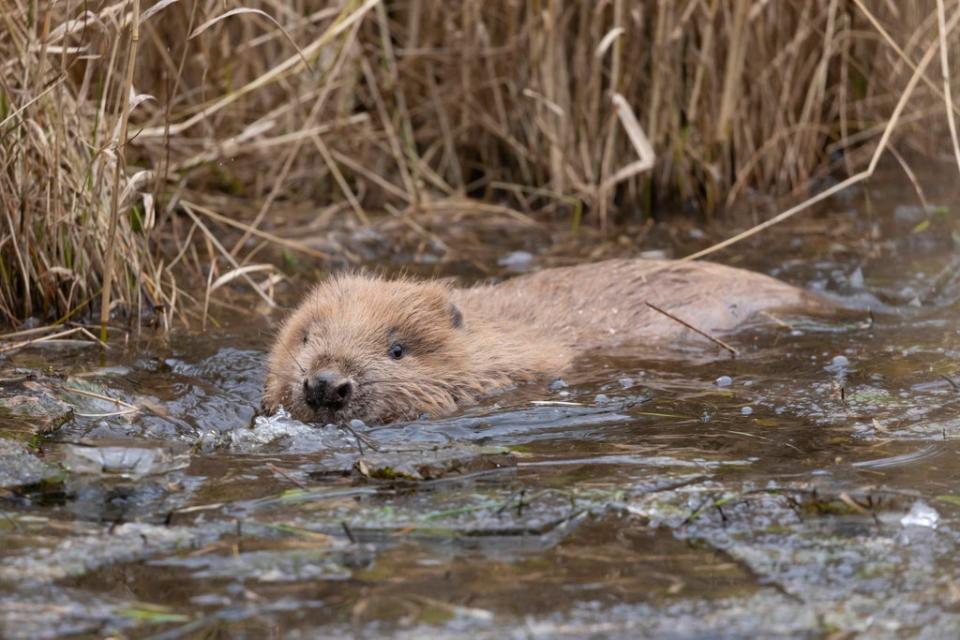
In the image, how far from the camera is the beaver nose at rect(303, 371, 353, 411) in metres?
4.41

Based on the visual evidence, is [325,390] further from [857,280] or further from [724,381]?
[857,280]

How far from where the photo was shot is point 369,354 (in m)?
4.78

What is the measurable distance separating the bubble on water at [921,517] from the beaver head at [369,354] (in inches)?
75.2

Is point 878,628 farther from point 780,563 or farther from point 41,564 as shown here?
point 41,564

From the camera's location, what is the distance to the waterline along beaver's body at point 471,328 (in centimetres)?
466

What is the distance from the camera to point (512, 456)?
3773mm

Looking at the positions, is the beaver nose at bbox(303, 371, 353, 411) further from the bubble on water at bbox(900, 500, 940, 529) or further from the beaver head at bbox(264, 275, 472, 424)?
the bubble on water at bbox(900, 500, 940, 529)

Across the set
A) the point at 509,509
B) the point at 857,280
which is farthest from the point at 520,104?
the point at 509,509

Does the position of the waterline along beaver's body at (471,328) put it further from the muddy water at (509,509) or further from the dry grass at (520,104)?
the dry grass at (520,104)

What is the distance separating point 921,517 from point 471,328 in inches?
91.8

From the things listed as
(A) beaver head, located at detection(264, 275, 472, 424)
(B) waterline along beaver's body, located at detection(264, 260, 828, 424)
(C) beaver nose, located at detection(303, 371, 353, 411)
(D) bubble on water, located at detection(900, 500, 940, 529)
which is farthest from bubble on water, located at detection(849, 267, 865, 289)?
(D) bubble on water, located at detection(900, 500, 940, 529)

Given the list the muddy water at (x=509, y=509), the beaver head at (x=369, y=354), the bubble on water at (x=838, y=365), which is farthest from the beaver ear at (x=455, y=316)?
the bubble on water at (x=838, y=365)

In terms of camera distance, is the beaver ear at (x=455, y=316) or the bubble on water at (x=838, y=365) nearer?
the bubble on water at (x=838, y=365)

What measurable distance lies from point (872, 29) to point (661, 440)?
15.9ft
